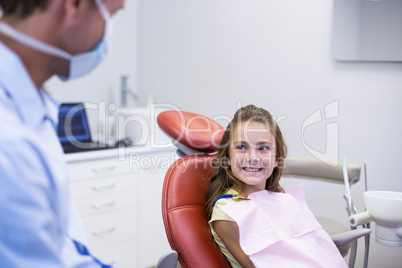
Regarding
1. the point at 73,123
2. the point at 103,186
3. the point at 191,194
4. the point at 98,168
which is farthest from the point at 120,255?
the point at 191,194

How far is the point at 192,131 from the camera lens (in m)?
1.45

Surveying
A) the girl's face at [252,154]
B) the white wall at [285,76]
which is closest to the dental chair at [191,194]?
the girl's face at [252,154]

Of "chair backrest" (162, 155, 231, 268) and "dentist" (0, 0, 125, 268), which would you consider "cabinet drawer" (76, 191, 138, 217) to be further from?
"dentist" (0, 0, 125, 268)

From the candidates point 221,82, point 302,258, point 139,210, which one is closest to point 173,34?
point 221,82

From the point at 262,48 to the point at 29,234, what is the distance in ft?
5.79

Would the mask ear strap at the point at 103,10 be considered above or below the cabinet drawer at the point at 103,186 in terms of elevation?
above

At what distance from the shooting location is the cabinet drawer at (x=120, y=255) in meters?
2.29

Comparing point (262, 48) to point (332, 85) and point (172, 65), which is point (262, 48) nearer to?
point (332, 85)

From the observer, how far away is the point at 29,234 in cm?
60

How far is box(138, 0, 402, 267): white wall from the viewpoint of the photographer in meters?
1.87

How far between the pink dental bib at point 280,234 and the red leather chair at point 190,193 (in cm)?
11

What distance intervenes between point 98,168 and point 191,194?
0.96m

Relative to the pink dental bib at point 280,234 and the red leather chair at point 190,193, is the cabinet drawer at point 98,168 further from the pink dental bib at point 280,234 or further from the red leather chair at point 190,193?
the pink dental bib at point 280,234

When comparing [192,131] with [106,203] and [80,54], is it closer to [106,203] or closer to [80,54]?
[80,54]
